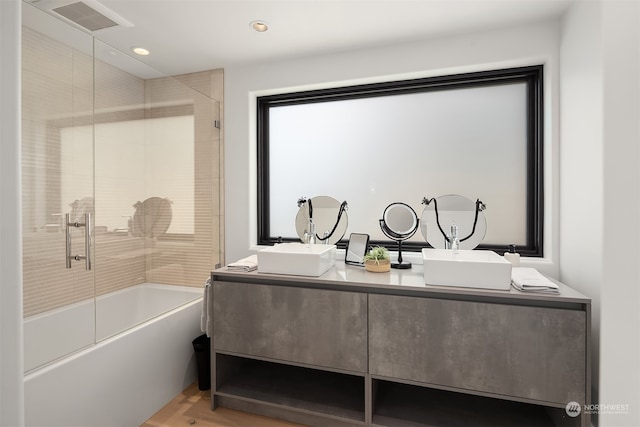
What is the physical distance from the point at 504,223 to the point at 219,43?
2123 millimetres

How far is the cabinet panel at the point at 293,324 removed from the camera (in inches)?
62.6

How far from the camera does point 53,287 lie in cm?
178

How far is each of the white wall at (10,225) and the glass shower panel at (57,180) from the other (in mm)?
1494

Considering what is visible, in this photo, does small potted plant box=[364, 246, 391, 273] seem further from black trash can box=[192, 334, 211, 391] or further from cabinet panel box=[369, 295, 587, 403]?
black trash can box=[192, 334, 211, 391]

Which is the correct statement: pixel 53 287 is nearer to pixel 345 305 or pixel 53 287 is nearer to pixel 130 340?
pixel 130 340

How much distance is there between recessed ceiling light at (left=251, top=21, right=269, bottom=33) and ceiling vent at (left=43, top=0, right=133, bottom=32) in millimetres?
697

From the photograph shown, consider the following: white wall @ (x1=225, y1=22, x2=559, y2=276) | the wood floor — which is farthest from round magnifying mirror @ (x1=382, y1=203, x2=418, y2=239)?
the wood floor

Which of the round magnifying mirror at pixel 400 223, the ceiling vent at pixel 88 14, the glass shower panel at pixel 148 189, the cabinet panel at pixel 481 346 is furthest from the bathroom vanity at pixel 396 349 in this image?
the ceiling vent at pixel 88 14

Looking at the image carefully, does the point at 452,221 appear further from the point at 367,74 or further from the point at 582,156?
the point at 367,74

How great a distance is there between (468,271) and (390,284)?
13.8 inches

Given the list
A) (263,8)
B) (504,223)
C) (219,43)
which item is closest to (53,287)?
(219,43)

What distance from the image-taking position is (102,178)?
190 cm

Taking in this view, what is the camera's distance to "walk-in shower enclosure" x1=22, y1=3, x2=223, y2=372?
164cm

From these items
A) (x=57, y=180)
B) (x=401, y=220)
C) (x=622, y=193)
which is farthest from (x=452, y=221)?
(x=57, y=180)
